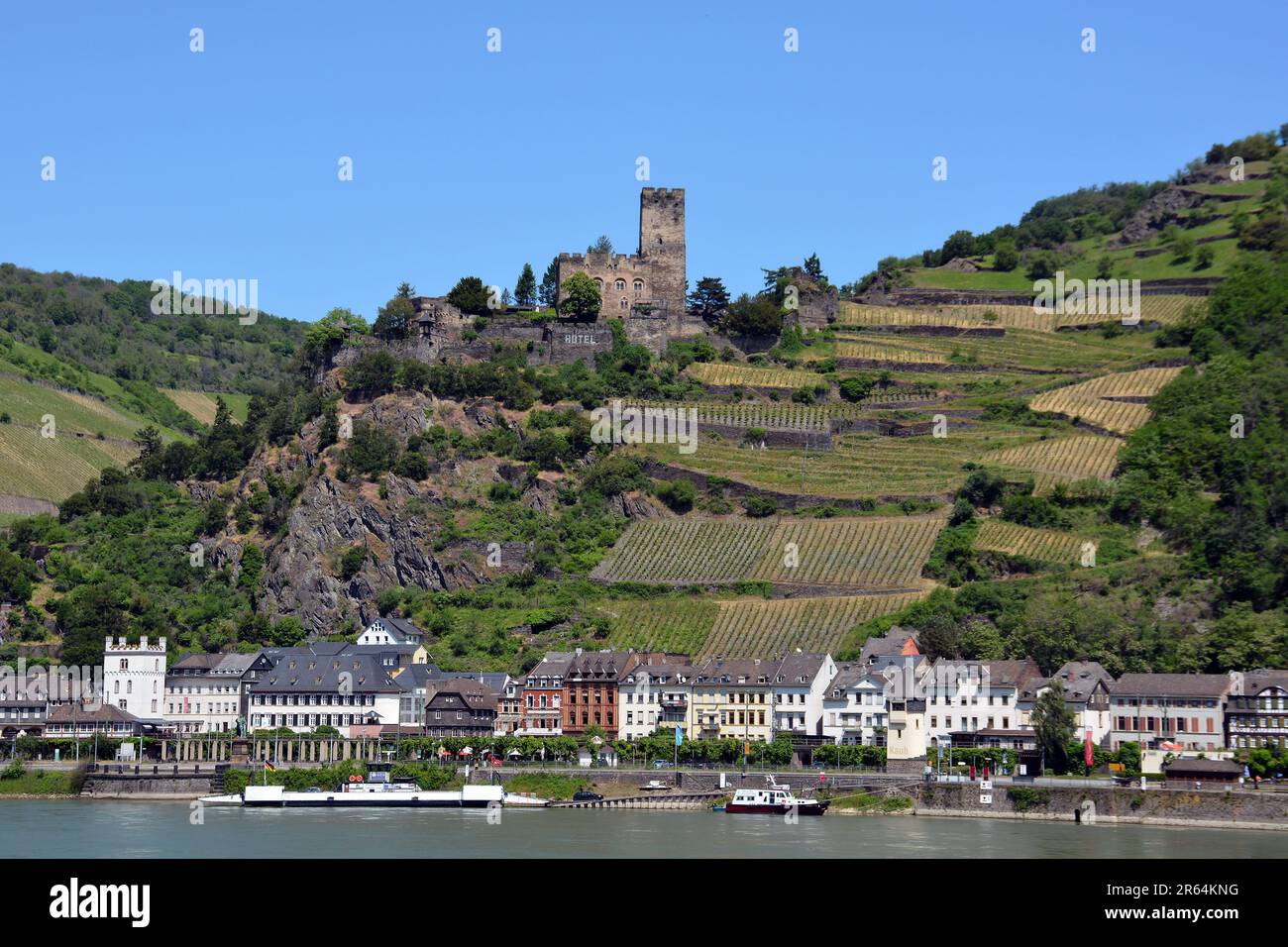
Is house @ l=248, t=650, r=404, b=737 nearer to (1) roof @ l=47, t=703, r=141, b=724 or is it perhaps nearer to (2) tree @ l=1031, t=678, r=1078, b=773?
(1) roof @ l=47, t=703, r=141, b=724

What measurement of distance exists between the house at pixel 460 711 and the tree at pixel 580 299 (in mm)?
38877

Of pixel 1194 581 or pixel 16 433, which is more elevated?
pixel 16 433

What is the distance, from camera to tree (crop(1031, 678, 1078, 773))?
7581 cm

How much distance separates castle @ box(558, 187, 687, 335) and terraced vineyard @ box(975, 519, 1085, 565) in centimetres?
3455

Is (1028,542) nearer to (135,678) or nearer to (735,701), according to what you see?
(735,701)

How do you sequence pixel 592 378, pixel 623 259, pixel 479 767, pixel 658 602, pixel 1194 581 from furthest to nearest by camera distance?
1. pixel 623 259
2. pixel 592 378
3. pixel 658 602
4. pixel 1194 581
5. pixel 479 767

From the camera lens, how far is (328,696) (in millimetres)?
92688

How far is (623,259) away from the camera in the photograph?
12925 cm

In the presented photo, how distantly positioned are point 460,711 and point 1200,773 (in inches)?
1409

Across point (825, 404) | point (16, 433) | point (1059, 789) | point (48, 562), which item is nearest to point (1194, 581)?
point (1059, 789)

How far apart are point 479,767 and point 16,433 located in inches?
3356

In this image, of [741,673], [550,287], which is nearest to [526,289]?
[550,287]

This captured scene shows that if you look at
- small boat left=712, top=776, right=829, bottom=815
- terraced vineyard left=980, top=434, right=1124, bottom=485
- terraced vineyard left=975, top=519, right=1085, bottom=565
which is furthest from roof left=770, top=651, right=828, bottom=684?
terraced vineyard left=980, top=434, right=1124, bottom=485
